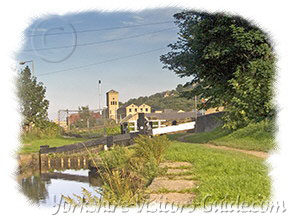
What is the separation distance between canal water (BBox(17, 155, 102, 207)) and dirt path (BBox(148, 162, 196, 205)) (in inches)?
107

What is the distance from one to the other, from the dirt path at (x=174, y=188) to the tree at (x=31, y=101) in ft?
64.9

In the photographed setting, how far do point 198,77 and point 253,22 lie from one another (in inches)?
216

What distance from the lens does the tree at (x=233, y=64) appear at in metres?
14.7

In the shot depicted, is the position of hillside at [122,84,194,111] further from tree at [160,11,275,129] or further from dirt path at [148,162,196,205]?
dirt path at [148,162,196,205]

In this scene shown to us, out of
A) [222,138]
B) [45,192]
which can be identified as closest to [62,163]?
[45,192]

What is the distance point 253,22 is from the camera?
13922 mm

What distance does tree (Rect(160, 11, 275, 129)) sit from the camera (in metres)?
14.7

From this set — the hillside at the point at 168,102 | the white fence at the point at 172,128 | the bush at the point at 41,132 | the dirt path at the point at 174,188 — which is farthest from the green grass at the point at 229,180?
the hillside at the point at 168,102

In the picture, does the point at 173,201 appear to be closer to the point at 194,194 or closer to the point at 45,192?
the point at 194,194

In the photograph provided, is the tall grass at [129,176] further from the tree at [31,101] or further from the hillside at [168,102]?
the hillside at [168,102]

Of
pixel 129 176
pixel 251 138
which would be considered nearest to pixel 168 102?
pixel 251 138

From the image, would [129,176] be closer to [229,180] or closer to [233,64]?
[229,180]

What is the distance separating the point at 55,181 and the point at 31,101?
13.4m

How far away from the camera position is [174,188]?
641 centimetres
